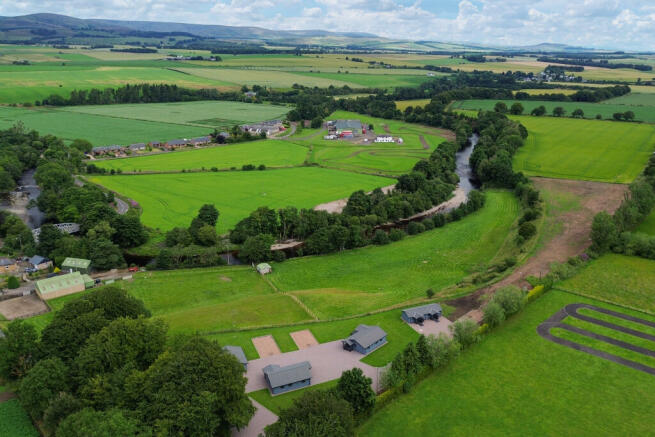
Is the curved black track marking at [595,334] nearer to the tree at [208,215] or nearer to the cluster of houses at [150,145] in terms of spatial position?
the tree at [208,215]

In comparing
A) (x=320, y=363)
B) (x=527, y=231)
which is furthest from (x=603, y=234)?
(x=320, y=363)

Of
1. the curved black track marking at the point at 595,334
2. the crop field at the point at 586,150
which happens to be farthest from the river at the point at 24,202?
the crop field at the point at 586,150

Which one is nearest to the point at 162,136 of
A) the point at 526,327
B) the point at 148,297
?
the point at 148,297

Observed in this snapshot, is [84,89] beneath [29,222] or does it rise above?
above

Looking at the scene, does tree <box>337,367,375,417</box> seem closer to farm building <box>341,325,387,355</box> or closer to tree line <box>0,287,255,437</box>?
tree line <box>0,287,255,437</box>

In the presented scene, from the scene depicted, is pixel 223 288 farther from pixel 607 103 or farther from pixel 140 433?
pixel 607 103

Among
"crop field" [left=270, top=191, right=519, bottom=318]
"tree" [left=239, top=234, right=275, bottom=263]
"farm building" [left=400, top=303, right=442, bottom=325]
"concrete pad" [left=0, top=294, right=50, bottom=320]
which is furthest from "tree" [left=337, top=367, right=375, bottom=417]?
"concrete pad" [left=0, top=294, right=50, bottom=320]
